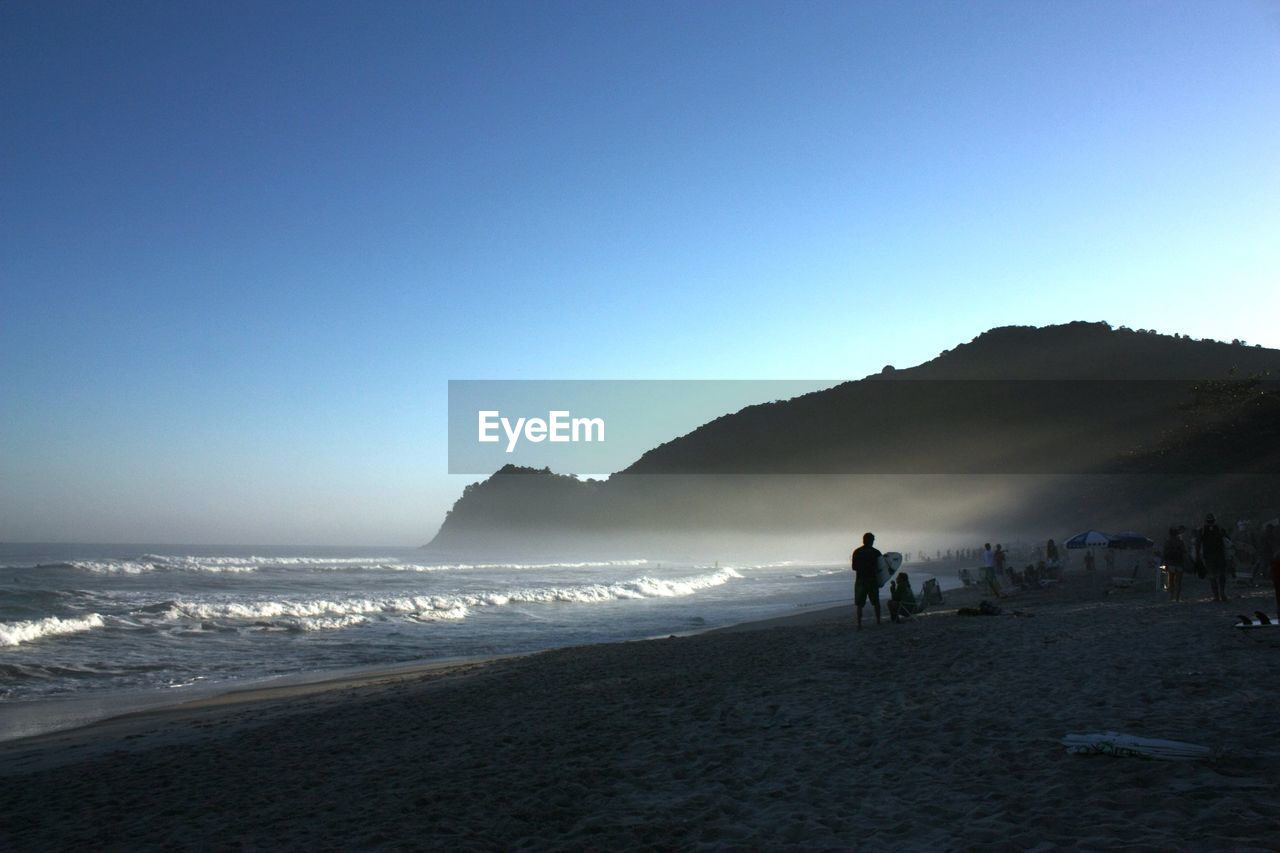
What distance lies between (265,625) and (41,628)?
185 inches

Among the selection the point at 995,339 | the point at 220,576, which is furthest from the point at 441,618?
the point at 995,339

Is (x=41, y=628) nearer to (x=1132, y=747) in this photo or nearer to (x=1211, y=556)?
(x=1132, y=747)

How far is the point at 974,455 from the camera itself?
97.8m

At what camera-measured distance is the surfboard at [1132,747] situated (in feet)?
17.0

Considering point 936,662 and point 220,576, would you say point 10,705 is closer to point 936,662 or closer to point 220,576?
point 936,662

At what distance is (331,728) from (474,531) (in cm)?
17201

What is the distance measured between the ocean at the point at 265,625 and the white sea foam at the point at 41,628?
4 cm

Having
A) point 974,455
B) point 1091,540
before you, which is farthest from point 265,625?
point 974,455

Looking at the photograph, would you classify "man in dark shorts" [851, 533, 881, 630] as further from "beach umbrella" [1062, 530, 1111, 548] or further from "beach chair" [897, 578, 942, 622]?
"beach umbrella" [1062, 530, 1111, 548]

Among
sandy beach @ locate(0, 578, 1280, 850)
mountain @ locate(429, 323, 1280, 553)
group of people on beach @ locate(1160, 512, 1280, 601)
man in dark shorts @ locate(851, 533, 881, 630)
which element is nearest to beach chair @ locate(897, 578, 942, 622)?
man in dark shorts @ locate(851, 533, 881, 630)

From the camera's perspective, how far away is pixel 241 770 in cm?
770

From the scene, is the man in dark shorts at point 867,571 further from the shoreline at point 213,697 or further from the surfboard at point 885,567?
the shoreline at point 213,697

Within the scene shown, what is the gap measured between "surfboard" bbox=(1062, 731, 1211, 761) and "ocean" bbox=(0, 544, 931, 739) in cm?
1164

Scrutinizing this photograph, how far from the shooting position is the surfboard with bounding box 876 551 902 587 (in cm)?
1361
